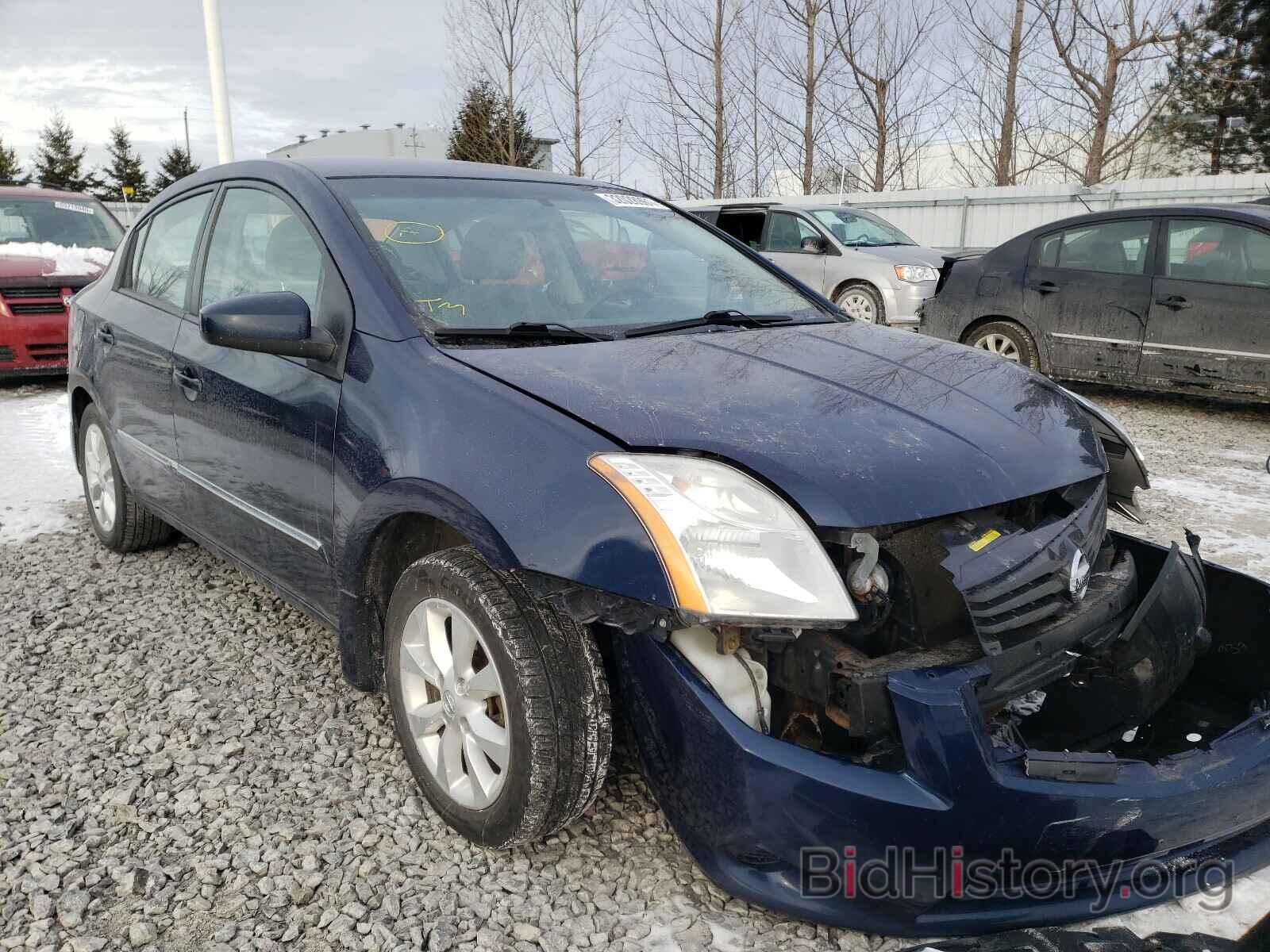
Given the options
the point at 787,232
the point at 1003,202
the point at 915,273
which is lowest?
the point at 915,273

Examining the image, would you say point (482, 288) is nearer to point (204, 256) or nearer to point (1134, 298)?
point (204, 256)

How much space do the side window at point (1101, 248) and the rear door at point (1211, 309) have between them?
161 millimetres

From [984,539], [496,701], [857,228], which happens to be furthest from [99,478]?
[857,228]

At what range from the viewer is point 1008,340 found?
7.76 meters

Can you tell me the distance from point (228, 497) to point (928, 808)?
2.29 meters

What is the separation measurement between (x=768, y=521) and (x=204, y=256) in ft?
7.90

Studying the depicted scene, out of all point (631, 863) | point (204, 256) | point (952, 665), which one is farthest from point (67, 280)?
point (952, 665)

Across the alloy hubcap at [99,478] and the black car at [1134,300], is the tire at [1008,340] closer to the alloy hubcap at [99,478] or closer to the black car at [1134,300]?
the black car at [1134,300]

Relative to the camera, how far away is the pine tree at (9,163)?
171 feet

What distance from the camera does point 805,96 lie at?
883 inches

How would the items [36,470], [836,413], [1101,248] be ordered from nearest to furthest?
[836,413]
[36,470]
[1101,248]

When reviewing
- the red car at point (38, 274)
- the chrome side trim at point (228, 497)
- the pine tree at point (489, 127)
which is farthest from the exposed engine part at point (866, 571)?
the pine tree at point (489, 127)

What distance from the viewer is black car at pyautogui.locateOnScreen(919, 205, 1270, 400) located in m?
6.64

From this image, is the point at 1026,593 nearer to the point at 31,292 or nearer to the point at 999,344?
the point at 999,344
